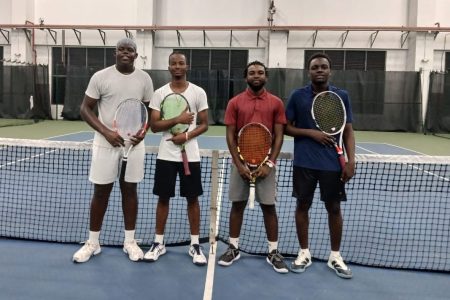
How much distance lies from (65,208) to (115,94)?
190cm

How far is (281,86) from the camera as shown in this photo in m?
15.4

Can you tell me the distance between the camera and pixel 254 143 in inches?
118

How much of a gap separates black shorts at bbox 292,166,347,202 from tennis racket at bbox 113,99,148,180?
1161mm

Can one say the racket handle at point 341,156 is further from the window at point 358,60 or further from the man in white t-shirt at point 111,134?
the window at point 358,60

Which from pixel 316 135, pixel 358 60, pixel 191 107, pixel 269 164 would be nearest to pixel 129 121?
pixel 191 107

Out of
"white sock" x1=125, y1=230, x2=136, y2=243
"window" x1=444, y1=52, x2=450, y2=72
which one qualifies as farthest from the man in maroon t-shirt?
"window" x1=444, y1=52, x2=450, y2=72

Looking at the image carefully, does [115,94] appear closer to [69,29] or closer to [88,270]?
[88,270]

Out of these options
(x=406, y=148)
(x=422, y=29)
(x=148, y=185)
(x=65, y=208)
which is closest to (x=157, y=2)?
(x=422, y=29)

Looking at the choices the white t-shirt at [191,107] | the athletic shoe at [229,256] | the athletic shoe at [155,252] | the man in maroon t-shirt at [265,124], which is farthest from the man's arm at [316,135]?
the athletic shoe at [155,252]

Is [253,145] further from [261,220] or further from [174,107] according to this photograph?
[261,220]

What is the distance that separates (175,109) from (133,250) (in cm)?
111

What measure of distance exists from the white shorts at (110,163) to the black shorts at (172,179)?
16cm

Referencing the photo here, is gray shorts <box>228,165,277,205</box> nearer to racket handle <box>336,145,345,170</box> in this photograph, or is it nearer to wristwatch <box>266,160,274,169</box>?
wristwatch <box>266,160,274,169</box>

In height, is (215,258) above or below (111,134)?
below
